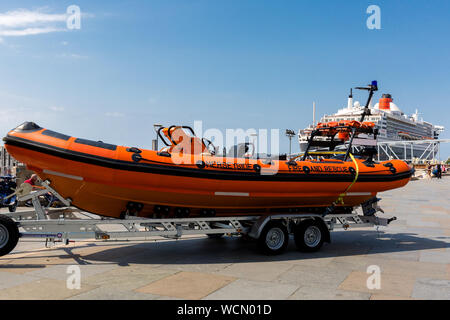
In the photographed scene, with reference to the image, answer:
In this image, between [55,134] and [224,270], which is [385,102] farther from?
[55,134]

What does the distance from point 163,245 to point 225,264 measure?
7.05 ft

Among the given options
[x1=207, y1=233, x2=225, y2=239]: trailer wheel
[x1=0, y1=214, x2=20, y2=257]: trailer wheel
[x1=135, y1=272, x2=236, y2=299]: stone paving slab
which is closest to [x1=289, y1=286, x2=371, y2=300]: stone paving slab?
[x1=135, y1=272, x2=236, y2=299]: stone paving slab

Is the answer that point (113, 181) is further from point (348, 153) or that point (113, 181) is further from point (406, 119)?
point (406, 119)

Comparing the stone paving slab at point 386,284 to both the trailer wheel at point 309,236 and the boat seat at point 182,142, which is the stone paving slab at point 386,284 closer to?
the trailer wheel at point 309,236

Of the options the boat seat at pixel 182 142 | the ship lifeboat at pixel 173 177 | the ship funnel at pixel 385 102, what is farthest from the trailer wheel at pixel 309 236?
the ship funnel at pixel 385 102

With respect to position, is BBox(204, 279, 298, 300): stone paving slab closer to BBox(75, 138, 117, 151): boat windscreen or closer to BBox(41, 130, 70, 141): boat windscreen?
BBox(75, 138, 117, 151): boat windscreen

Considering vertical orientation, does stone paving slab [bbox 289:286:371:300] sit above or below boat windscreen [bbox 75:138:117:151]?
below

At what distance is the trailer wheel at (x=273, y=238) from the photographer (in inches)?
297

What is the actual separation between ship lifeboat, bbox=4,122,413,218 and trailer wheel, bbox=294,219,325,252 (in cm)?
50

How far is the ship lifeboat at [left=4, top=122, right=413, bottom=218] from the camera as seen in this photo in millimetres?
6500

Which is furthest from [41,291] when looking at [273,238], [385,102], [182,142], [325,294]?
[385,102]

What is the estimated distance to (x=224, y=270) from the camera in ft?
21.1

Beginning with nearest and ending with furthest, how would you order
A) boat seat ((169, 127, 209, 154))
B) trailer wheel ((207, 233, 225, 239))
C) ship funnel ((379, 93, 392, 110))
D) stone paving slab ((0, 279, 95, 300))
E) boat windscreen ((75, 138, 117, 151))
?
stone paving slab ((0, 279, 95, 300)) → boat windscreen ((75, 138, 117, 151)) → boat seat ((169, 127, 209, 154)) → trailer wheel ((207, 233, 225, 239)) → ship funnel ((379, 93, 392, 110))
